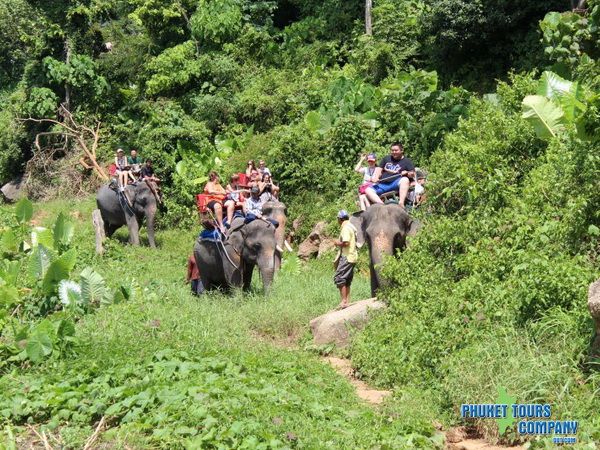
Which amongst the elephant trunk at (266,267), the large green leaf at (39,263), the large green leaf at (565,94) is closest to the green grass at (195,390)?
the large green leaf at (39,263)

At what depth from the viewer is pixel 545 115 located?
13484 millimetres

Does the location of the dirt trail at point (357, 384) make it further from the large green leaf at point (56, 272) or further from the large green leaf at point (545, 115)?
the large green leaf at point (545, 115)

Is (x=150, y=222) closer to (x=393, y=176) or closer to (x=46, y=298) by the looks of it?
(x=393, y=176)

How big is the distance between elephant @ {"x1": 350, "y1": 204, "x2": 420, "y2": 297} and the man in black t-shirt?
0.43 meters

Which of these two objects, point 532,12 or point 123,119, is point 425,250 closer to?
point 532,12

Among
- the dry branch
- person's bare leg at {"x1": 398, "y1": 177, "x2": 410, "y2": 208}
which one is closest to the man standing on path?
person's bare leg at {"x1": 398, "y1": 177, "x2": 410, "y2": 208}

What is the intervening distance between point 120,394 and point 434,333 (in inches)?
137

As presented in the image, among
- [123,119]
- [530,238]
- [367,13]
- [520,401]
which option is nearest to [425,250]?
[530,238]

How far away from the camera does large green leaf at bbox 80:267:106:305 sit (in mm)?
12440

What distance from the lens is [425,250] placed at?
12562 millimetres

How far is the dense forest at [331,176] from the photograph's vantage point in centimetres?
894

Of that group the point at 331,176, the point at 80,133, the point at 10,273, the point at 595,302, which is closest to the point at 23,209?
the point at 10,273
